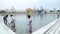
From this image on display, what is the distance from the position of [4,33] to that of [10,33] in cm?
22

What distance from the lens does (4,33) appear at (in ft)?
19.6

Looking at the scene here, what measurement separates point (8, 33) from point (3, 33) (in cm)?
18

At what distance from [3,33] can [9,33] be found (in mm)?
222

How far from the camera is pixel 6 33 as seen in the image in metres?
6.04

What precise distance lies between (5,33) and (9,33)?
15 cm

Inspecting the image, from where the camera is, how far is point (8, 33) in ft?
19.6

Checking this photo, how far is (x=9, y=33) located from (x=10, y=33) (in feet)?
0.13

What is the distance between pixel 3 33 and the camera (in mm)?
5934

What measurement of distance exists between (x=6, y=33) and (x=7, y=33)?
0.06m

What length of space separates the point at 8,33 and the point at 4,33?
15 cm

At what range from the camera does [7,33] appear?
19.7 feet

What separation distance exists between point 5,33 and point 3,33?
108 mm

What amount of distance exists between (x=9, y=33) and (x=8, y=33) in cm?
4
